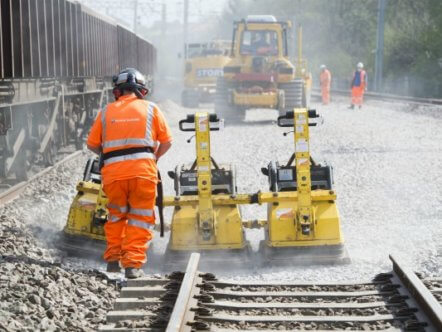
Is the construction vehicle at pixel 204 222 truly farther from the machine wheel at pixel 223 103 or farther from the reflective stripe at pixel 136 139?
the machine wheel at pixel 223 103

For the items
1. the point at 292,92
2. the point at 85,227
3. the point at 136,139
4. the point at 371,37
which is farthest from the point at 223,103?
the point at 371,37

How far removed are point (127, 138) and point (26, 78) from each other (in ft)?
19.0

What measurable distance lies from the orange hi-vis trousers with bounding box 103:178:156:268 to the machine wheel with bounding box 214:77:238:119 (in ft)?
63.5

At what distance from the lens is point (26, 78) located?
1197 centimetres

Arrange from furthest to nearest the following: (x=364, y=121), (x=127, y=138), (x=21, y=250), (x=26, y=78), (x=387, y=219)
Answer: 1. (x=364, y=121)
2. (x=26, y=78)
3. (x=387, y=219)
4. (x=21, y=250)
5. (x=127, y=138)

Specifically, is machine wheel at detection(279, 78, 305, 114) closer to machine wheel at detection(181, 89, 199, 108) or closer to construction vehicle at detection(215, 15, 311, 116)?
construction vehicle at detection(215, 15, 311, 116)

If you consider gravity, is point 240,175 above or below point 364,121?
below

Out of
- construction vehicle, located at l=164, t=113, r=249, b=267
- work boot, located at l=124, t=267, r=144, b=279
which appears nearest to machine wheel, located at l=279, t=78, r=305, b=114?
construction vehicle, located at l=164, t=113, r=249, b=267

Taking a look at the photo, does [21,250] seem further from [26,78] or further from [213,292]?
[26,78]

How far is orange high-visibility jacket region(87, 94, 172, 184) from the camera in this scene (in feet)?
21.7

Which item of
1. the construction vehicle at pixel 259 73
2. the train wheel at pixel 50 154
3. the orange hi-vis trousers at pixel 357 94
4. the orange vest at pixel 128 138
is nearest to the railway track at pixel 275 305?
the orange vest at pixel 128 138

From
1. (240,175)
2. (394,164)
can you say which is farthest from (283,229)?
(394,164)

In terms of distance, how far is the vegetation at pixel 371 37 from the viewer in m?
48.5

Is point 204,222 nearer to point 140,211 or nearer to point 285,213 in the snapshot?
point 285,213
